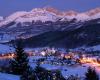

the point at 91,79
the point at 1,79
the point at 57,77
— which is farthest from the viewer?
the point at 91,79

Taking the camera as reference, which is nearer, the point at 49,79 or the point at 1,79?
the point at 1,79

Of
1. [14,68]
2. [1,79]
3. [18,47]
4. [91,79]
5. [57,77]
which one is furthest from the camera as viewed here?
[91,79]

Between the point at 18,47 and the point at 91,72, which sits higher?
the point at 18,47

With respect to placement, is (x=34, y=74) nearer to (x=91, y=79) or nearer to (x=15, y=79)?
(x=15, y=79)

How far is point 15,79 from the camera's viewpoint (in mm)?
19641

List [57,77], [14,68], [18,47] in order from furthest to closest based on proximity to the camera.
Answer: [18,47], [14,68], [57,77]

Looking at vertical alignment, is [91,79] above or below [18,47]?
below

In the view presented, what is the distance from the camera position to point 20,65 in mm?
27406

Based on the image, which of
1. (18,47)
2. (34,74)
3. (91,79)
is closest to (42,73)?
(34,74)

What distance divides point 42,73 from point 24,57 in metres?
8.20

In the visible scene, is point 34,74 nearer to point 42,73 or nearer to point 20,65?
point 42,73

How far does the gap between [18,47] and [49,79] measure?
10356 millimetres

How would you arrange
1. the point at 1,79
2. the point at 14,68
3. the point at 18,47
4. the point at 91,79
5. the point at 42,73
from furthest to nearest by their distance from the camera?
1. the point at 91,79
2. the point at 18,47
3. the point at 14,68
4. the point at 42,73
5. the point at 1,79

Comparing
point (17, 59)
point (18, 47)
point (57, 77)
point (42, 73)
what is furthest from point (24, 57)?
point (42, 73)
